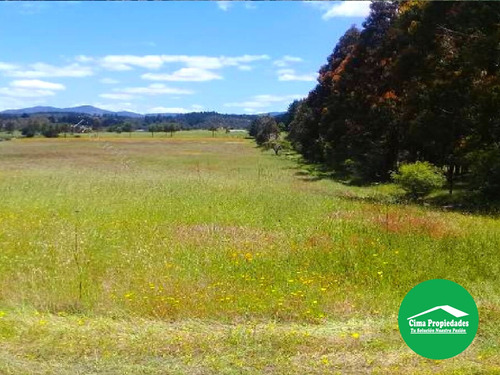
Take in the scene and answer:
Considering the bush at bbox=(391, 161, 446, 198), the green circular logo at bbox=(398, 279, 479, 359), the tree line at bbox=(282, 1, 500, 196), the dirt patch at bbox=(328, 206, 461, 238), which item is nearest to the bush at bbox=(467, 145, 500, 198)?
the tree line at bbox=(282, 1, 500, 196)

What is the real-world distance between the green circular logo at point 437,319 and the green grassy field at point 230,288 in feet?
0.55

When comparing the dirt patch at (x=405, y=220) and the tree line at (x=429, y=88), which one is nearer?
the dirt patch at (x=405, y=220)

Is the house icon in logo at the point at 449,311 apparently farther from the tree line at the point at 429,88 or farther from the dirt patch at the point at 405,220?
the tree line at the point at 429,88

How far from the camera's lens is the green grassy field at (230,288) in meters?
5.34

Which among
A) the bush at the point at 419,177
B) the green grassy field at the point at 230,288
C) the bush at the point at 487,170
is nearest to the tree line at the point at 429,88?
the bush at the point at 487,170

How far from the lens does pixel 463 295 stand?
18.1 feet

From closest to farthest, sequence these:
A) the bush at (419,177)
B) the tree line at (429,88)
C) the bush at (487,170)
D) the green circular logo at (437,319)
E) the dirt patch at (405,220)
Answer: the green circular logo at (437,319) < the dirt patch at (405,220) < the tree line at (429,88) < the bush at (487,170) < the bush at (419,177)

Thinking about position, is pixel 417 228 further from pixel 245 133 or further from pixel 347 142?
pixel 245 133

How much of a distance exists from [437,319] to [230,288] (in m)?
3.23

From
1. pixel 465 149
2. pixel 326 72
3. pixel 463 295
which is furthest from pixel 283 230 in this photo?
pixel 326 72

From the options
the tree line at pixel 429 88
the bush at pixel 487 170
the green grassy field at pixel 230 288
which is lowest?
the green grassy field at pixel 230 288

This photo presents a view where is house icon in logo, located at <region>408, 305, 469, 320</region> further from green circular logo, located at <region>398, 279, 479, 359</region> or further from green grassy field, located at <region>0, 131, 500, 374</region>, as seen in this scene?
green grassy field, located at <region>0, 131, 500, 374</region>

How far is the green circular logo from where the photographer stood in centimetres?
534

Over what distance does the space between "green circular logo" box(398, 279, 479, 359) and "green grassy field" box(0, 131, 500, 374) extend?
0.55 feet
